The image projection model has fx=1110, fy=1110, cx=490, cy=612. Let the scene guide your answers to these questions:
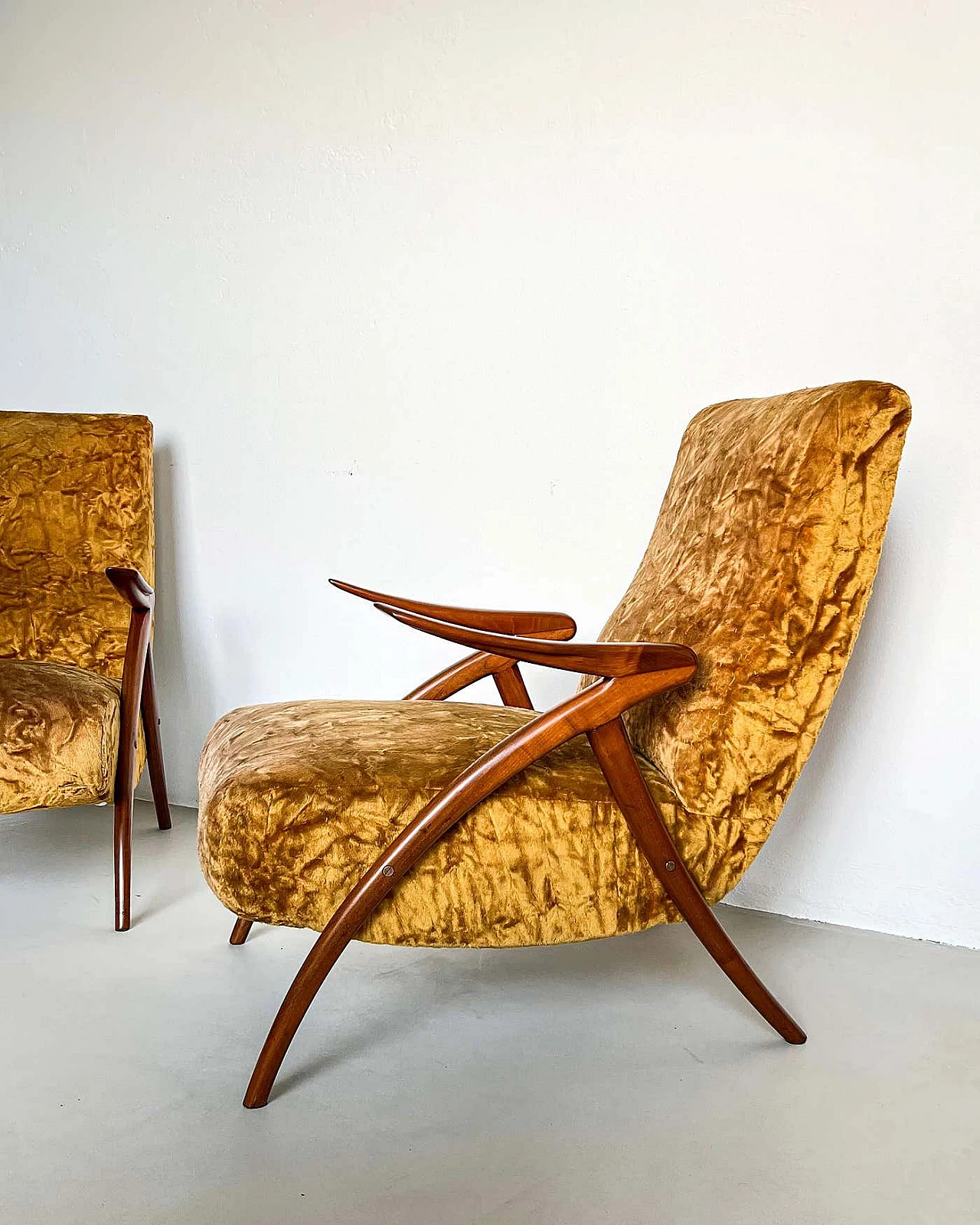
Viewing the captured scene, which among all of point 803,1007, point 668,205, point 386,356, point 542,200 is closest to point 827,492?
point 803,1007

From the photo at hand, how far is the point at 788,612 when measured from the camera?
5.05 feet

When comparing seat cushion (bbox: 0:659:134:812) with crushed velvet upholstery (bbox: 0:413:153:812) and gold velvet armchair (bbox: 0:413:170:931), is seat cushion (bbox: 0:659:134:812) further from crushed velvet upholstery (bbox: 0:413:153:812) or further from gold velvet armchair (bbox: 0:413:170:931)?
crushed velvet upholstery (bbox: 0:413:153:812)

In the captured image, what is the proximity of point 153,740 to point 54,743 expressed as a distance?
56 centimetres

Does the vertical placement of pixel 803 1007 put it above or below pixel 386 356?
below

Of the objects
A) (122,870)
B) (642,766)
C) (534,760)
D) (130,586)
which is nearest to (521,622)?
(642,766)

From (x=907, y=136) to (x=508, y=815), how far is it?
5.07 ft

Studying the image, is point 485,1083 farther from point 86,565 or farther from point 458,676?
point 86,565

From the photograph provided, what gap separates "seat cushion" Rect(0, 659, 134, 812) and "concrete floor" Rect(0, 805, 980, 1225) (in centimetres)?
28

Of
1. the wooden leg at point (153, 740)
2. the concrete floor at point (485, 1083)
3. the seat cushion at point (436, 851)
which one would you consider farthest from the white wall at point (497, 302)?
the seat cushion at point (436, 851)

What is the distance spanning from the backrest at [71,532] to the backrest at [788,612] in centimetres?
150

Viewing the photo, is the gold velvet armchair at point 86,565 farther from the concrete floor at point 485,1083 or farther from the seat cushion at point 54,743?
the concrete floor at point 485,1083

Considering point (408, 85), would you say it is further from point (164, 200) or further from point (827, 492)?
point (827, 492)

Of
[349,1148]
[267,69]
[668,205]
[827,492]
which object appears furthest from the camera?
[267,69]

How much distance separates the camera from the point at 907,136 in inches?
83.0
